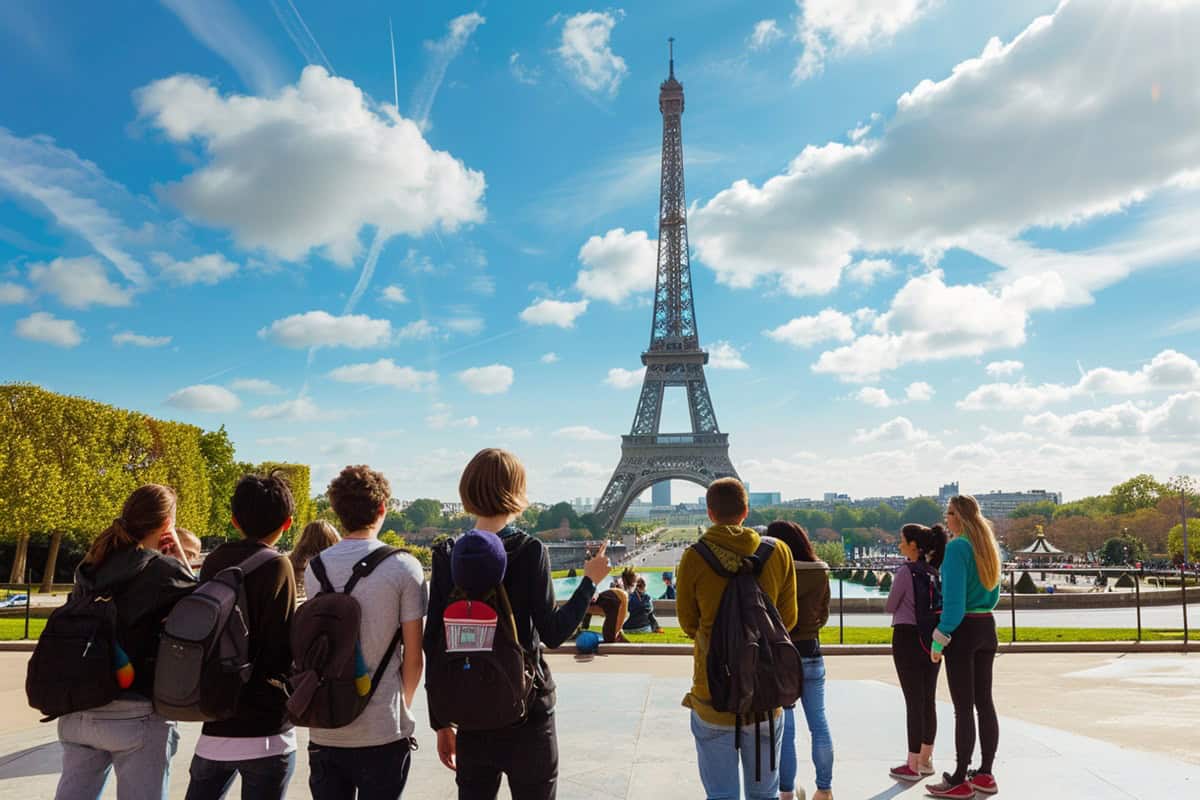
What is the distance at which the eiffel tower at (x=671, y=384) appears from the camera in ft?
186

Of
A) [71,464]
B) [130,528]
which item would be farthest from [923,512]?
[130,528]

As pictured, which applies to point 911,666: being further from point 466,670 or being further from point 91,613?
point 91,613

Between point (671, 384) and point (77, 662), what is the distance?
190 feet

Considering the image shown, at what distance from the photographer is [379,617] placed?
291 cm

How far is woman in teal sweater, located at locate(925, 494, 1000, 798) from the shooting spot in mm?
4594

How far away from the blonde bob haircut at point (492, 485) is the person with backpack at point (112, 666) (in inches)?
48.7

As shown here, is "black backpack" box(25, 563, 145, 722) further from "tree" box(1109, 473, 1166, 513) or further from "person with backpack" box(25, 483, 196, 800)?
"tree" box(1109, 473, 1166, 513)

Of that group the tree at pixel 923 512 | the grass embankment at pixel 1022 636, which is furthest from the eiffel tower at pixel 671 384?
the tree at pixel 923 512

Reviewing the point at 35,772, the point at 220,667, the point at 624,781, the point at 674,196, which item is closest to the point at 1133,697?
the point at 624,781

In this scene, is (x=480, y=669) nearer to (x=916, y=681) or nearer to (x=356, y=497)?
(x=356, y=497)

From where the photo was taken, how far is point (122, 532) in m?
3.24

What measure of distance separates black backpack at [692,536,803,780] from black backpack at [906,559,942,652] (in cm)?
204

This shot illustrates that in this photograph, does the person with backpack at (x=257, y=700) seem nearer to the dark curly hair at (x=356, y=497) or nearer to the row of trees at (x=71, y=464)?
the dark curly hair at (x=356, y=497)

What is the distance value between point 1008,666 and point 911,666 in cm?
550
